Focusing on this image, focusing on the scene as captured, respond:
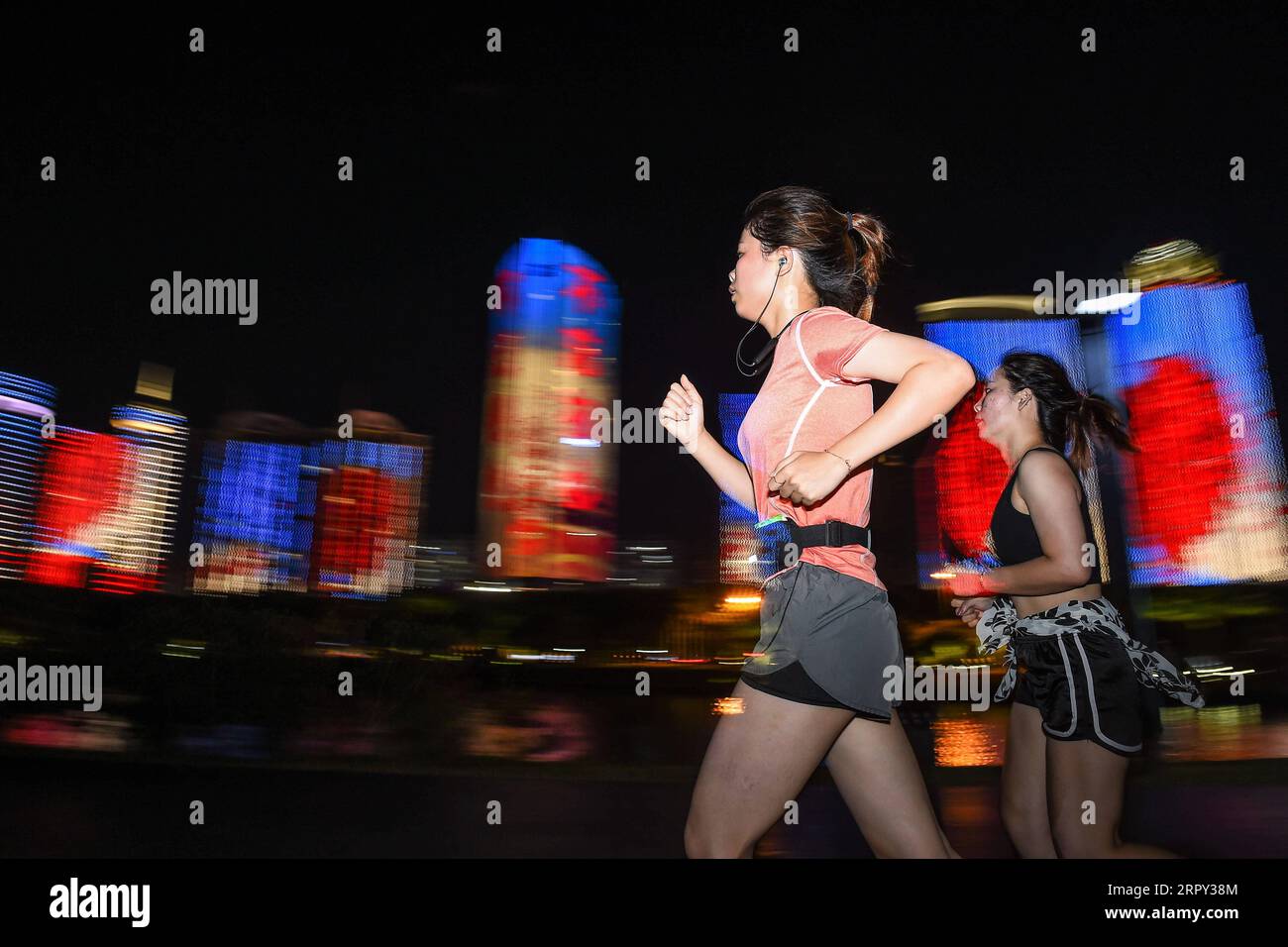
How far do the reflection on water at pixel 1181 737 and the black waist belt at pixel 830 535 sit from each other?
13.2 feet

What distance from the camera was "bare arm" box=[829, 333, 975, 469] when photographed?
1.90m

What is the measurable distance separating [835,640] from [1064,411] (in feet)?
3.60

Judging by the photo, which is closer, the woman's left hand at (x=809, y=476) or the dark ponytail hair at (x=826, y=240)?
the woman's left hand at (x=809, y=476)

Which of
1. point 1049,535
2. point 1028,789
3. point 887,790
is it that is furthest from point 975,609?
point 887,790

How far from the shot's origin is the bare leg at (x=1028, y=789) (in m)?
2.45

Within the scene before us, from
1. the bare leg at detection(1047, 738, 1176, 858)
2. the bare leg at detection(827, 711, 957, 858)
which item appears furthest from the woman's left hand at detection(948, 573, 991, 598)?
the bare leg at detection(827, 711, 957, 858)

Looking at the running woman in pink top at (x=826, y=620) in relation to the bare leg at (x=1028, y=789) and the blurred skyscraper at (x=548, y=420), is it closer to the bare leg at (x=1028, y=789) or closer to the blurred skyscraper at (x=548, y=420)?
the bare leg at (x=1028, y=789)

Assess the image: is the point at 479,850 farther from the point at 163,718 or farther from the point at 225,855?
the point at 163,718

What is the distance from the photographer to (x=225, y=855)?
3971mm

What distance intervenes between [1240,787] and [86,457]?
58.9m

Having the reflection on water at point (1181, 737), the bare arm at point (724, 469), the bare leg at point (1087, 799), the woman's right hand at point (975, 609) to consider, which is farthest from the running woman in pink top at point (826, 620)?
the reflection on water at point (1181, 737)

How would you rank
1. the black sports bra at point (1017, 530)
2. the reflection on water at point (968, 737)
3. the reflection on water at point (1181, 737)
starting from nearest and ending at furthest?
the black sports bra at point (1017, 530), the reflection on water at point (968, 737), the reflection on water at point (1181, 737)

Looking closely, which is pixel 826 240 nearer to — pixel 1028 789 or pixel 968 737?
pixel 1028 789

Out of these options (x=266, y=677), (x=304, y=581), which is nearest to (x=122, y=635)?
(x=266, y=677)
